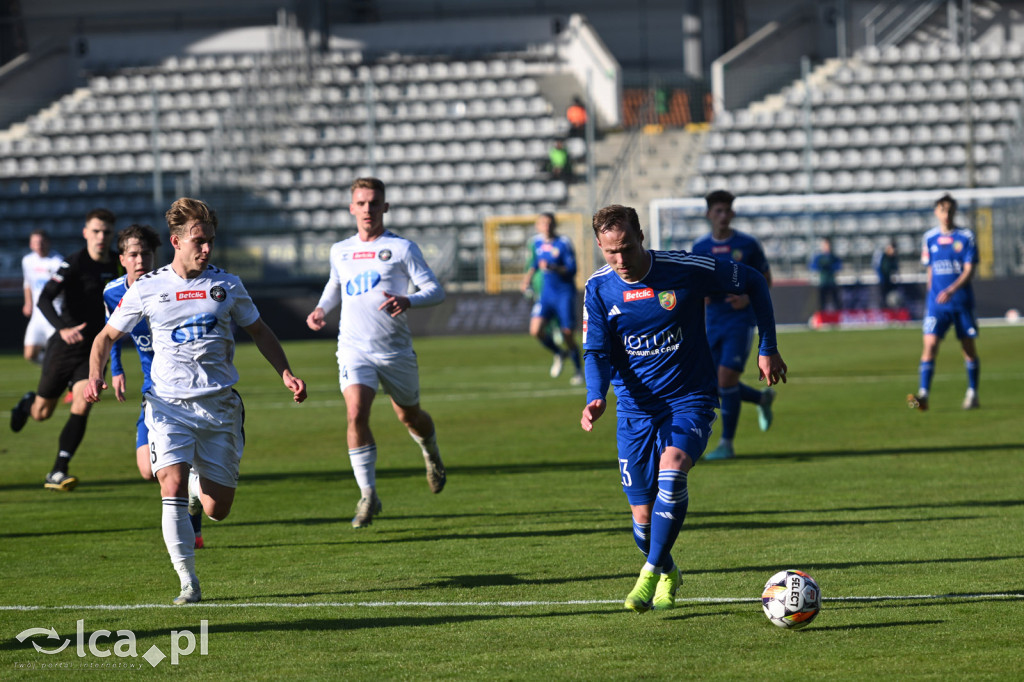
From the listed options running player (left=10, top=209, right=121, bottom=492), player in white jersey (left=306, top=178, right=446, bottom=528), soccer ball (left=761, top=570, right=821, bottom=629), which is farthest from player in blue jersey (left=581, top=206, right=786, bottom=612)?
running player (left=10, top=209, right=121, bottom=492)

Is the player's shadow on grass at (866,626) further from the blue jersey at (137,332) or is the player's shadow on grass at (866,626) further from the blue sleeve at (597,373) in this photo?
the blue jersey at (137,332)

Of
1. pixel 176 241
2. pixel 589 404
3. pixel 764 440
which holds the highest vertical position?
pixel 176 241

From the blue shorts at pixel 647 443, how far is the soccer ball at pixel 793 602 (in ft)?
2.93

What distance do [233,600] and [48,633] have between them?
3.13 ft

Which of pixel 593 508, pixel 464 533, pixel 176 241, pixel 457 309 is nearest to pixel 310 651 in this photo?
pixel 176 241

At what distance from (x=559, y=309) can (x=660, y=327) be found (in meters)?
13.0

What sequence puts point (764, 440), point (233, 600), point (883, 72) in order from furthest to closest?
point (883, 72) < point (764, 440) < point (233, 600)

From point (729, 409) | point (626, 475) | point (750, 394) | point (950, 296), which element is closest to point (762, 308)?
point (626, 475)

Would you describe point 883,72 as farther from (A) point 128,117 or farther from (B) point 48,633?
(B) point 48,633

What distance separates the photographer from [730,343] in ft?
38.5

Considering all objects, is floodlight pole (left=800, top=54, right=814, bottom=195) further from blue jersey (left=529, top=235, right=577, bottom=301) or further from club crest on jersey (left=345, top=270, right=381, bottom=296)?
club crest on jersey (left=345, top=270, right=381, bottom=296)

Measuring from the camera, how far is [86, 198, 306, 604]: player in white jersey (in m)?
6.95

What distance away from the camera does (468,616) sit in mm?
6480

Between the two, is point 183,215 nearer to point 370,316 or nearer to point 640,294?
point 640,294
